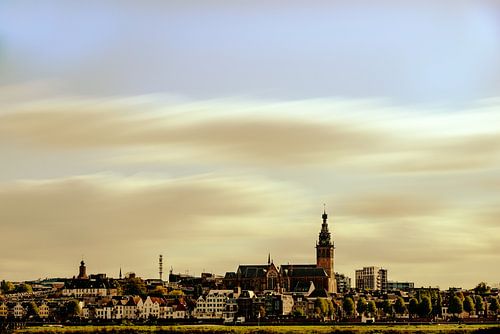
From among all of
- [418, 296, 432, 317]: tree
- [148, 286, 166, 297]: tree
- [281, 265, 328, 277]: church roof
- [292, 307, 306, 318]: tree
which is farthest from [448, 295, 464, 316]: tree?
[148, 286, 166, 297]: tree

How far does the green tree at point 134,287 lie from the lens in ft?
595

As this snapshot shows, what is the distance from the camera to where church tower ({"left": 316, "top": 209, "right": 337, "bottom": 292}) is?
191 metres

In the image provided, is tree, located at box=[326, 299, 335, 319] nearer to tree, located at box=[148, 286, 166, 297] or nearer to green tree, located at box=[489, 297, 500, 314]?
green tree, located at box=[489, 297, 500, 314]

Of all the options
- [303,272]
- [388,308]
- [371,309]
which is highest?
[303,272]

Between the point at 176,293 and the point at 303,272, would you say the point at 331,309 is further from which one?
the point at 303,272

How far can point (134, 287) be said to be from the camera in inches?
7269

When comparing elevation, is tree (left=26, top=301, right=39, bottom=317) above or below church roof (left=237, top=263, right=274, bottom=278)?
below

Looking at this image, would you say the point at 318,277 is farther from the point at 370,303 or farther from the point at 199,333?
the point at 199,333

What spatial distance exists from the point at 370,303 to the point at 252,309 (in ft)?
51.1

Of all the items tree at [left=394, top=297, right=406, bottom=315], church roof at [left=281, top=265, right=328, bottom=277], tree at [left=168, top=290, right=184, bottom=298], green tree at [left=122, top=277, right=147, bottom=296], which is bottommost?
tree at [left=394, top=297, right=406, bottom=315]

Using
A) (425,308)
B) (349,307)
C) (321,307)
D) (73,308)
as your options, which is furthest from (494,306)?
(73,308)

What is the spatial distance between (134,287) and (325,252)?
1158 inches

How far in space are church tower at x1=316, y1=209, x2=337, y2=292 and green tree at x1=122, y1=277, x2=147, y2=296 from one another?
26.8 meters

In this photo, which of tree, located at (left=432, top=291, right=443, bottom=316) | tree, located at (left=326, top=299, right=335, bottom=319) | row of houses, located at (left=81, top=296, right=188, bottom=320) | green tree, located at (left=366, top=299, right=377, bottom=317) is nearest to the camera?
row of houses, located at (left=81, top=296, right=188, bottom=320)
